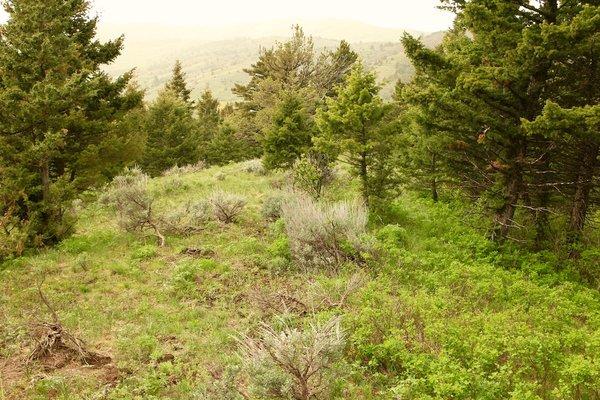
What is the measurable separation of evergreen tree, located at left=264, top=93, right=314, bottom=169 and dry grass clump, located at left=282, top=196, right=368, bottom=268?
9512 mm

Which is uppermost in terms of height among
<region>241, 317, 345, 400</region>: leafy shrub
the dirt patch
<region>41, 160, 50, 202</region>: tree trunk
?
<region>41, 160, 50, 202</region>: tree trunk

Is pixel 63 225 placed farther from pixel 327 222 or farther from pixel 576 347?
pixel 576 347

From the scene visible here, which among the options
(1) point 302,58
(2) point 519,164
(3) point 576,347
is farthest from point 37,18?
(1) point 302,58

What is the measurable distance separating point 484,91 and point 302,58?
2243 centimetres

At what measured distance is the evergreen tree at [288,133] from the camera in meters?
20.5

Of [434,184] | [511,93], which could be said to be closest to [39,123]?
[511,93]

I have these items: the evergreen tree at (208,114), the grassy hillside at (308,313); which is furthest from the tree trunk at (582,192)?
the evergreen tree at (208,114)

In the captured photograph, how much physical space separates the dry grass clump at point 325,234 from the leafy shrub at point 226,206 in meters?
3.33

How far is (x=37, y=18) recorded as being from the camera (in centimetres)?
1183

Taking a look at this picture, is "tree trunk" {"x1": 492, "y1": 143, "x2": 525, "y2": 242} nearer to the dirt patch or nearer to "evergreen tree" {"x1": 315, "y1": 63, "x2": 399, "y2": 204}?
"evergreen tree" {"x1": 315, "y1": 63, "x2": 399, "y2": 204}

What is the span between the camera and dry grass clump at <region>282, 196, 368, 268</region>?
10234 millimetres

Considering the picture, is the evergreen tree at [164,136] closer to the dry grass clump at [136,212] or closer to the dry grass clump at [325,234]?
the dry grass clump at [136,212]

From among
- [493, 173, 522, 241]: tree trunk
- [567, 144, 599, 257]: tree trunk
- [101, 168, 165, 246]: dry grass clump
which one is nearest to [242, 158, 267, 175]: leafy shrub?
[101, 168, 165, 246]: dry grass clump

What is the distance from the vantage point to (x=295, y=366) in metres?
5.20
